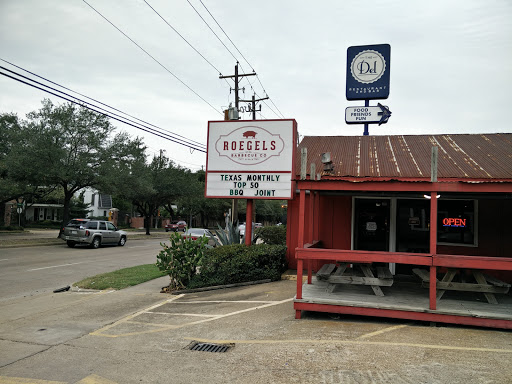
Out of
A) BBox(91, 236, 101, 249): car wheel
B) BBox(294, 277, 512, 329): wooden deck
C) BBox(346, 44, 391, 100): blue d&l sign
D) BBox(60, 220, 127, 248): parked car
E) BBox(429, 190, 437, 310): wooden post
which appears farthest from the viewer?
BBox(91, 236, 101, 249): car wheel

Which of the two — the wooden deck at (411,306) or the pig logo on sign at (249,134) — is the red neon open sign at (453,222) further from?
the pig logo on sign at (249,134)

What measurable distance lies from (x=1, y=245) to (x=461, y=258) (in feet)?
74.9

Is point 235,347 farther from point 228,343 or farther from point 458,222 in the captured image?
point 458,222

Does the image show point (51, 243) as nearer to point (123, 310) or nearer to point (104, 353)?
point (123, 310)

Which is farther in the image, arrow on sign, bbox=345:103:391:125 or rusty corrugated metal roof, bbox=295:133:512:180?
arrow on sign, bbox=345:103:391:125

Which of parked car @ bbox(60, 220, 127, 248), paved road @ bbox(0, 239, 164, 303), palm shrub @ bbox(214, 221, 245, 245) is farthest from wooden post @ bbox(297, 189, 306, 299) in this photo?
parked car @ bbox(60, 220, 127, 248)

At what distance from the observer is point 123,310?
851cm

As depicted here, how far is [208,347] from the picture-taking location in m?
6.00

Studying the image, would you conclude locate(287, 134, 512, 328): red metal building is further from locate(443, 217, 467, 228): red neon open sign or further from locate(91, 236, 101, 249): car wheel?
locate(91, 236, 101, 249): car wheel

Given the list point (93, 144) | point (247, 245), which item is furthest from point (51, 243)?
point (247, 245)

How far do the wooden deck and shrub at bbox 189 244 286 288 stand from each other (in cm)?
264

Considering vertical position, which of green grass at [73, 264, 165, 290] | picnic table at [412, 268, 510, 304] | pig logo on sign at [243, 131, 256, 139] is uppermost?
pig logo on sign at [243, 131, 256, 139]

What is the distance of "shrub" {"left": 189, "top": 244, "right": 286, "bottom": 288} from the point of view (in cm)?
1054

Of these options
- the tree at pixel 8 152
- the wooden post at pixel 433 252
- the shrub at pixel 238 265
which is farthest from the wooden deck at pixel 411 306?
the tree at pixel 8 152
